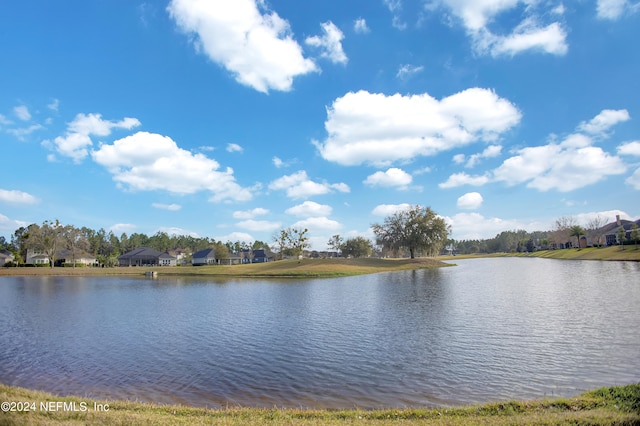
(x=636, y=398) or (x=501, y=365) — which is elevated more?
(x=636, y=398)

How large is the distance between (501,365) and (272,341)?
12.0m

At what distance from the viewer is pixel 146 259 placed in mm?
149125

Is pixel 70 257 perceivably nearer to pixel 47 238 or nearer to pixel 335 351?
pixel 47 238

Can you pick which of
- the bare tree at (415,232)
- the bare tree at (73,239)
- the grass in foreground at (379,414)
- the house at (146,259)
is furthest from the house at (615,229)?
the bare tree at (73,239)

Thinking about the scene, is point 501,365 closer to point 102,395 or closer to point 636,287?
point 102,395

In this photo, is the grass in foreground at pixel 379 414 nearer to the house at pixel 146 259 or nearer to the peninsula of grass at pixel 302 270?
the peninsula of grass at pixel 302 270

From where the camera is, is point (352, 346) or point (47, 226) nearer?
point (352, 346)

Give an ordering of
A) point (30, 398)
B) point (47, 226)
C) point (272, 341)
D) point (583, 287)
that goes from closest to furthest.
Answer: point (30, 398) < point (272, 341) < point (583, 287) < point (47, 226)

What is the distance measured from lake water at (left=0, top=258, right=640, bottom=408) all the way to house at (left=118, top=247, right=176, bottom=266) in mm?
120949

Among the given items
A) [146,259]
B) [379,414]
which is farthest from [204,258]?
[379,414]

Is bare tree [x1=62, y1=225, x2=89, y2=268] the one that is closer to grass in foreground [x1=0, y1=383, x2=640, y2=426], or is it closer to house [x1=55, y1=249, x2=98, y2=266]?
house [x1=55, y1=249, x2=98, y2=266]

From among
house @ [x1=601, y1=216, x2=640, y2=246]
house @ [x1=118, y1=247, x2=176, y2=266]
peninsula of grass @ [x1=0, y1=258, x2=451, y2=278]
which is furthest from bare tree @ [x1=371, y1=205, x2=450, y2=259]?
house @ [x1=118, y1=247, x2=176, y2=266]

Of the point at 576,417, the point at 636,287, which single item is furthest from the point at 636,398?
the point at 636,287

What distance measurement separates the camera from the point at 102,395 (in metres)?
13.5
